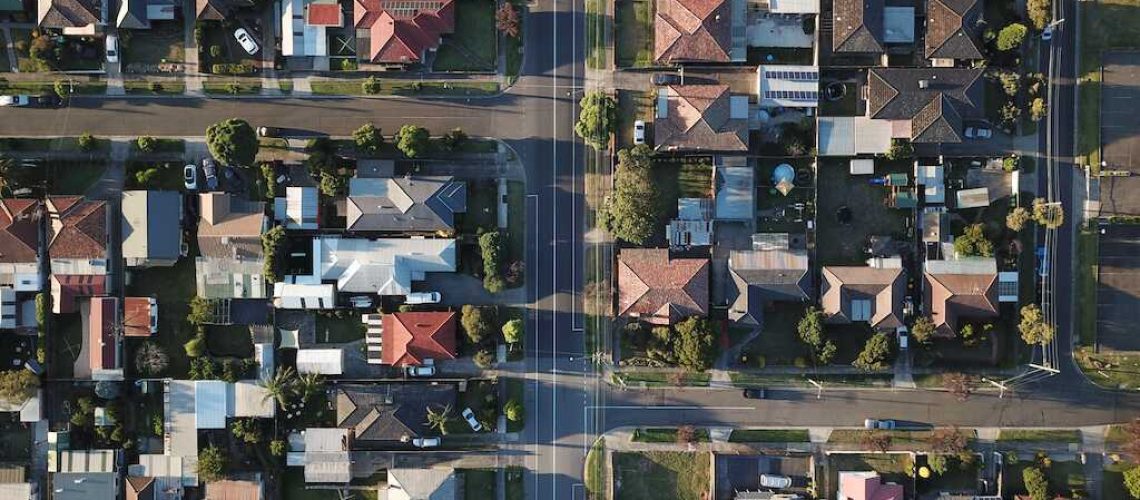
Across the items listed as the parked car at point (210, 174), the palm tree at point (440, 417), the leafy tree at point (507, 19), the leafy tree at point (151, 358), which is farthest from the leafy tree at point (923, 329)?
the leafy tree at point (151, 358)

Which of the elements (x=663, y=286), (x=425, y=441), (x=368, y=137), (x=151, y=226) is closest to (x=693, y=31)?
(x=663, y=286)

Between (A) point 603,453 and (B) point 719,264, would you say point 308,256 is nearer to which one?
(A) point 603,453

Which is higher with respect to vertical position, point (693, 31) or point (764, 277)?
point (693, 31)

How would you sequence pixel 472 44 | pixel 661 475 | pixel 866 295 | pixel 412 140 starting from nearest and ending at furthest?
1. pixel 412 140
2. pixel 866 295
3. pixel 472 44
4. pixel 661 475

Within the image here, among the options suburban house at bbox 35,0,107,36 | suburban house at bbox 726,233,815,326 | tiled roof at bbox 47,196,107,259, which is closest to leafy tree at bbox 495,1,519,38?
suburban house at bbox 726,233,815,326

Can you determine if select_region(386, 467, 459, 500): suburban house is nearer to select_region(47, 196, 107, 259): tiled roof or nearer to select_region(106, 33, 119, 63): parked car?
select_region(47, 196, 107, 259): tiled roof

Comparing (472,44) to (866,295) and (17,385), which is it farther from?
(17,385)

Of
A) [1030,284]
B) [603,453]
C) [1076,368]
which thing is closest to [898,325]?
[1030,284]
